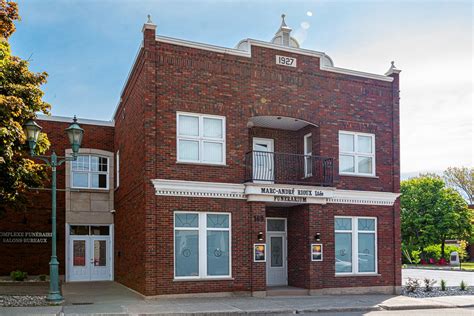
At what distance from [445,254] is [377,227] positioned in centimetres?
2865

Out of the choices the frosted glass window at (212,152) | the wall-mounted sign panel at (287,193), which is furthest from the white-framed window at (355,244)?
the frosted glass window at (212,152)

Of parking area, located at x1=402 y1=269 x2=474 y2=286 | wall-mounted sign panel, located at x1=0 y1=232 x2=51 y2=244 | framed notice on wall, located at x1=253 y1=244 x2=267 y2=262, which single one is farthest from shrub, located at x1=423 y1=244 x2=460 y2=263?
wall-mounted sign panel, located at x1=0 y1=232 x2=51 y2=244

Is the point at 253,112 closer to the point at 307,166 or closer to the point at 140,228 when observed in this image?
the point at 307,166

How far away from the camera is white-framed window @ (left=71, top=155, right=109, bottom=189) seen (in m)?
25.0

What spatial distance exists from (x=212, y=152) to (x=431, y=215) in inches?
1273

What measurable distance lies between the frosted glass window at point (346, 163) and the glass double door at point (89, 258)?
11.4 meters

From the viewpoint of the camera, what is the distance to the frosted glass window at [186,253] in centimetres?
1681

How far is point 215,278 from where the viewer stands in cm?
1709

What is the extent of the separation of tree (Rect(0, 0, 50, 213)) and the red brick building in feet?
10.7

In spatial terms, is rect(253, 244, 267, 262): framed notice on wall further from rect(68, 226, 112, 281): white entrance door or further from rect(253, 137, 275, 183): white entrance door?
rect(68, 226, 112, 281): white entrance door

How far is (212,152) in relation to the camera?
58.1ft

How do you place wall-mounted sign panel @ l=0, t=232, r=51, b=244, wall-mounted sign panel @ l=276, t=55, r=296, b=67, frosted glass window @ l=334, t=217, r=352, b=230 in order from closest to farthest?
wall-mounted sign panel @ l=276, t=55, r=296, b=67 → frosted glass window @ l=334, t=217, r=352, b=230 → wall-mounted sign panel @ l=0, t=232, r=51, b=244

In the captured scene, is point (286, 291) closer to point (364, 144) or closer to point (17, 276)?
point (364, 144)

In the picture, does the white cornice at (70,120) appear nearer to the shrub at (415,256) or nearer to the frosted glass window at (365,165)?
the frosted glass window at (365,165)
